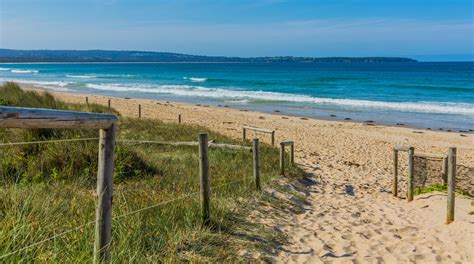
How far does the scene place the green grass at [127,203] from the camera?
12.9ft

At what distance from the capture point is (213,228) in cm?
562

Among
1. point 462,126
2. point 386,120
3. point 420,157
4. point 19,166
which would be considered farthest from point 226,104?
point 19,166

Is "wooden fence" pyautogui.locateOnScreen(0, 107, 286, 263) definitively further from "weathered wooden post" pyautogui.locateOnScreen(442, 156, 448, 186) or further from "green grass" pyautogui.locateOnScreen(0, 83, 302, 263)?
"weathered wooden post" pyautogui.locateOnScreen(442, 156, 448, 186)

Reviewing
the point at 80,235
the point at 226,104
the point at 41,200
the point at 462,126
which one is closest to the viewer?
the point at 80,235

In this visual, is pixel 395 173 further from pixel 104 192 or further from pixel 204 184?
pixel 104 192

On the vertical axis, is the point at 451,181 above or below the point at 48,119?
below

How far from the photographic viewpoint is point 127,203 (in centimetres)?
536

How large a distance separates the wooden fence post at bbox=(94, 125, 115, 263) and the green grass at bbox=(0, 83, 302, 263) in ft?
0.45

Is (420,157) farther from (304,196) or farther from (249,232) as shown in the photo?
(249,232)

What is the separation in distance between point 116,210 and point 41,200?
794 mm

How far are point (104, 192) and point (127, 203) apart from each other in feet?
6.26

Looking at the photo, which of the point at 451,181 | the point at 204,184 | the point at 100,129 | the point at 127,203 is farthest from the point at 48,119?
the point at 451,181

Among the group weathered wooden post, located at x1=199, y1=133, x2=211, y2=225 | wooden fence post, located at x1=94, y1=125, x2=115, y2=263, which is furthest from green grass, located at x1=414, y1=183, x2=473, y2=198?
wooden fence post, located at x1=94, y1=125, x2=115, y2=263

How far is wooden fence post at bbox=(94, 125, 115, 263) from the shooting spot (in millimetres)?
3479
